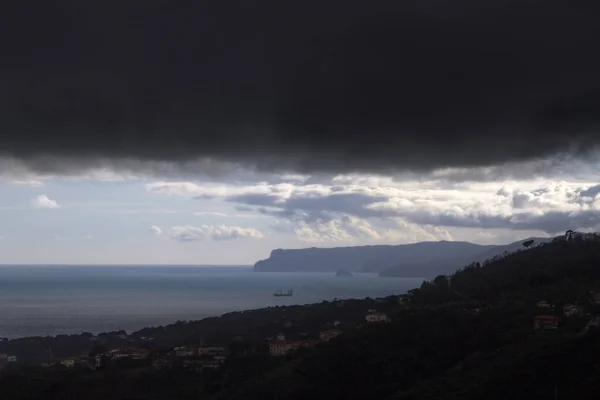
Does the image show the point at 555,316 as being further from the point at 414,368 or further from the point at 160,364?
the point at 160,364

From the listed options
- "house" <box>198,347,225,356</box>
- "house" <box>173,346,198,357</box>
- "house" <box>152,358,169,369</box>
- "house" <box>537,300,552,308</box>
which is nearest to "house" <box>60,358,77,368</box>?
"house" <box>152,358,169,369</box>

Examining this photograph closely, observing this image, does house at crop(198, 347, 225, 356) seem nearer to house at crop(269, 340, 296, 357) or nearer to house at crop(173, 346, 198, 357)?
house at crop(173, 346, 198, 357)

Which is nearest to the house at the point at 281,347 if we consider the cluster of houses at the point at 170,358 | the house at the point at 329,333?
the cluster of houses at the point at 170,358

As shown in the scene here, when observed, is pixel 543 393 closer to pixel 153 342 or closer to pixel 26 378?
pixel 26 378

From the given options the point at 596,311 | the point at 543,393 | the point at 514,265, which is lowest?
the point at 543,393

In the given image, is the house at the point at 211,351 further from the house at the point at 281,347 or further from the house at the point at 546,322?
the house at the point at 546,322

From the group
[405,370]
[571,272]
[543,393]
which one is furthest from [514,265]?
[543,393]

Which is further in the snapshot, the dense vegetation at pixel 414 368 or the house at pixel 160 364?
the house at pixel 160 364
